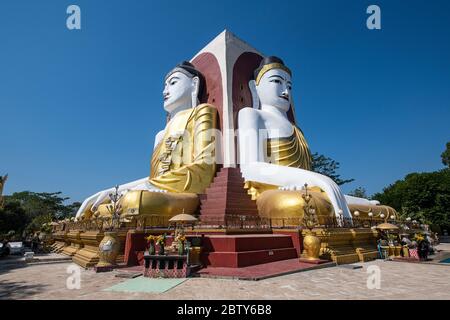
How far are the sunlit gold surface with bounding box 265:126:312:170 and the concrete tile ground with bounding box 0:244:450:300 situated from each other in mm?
8081

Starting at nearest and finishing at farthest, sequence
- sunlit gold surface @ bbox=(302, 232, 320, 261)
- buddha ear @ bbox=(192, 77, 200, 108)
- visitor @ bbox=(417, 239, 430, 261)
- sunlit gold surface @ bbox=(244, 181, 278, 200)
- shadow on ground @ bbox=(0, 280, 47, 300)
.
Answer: shadow on ground @ bbox=(0, 280, 47, 300) < sunlit gold surface @ bbox=(302, 232, 320, 261) < visitor @ bbox=(417, 239, 430, 261) < sunlit gold surface @ bbox=(244, 181, 278, 200) < buddha ear @ bbox=(192, 77, 200, 108)

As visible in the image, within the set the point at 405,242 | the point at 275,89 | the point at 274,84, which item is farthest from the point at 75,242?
the point at 405,242

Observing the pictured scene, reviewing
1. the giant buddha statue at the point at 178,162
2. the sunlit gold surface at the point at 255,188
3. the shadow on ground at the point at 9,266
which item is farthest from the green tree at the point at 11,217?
the sunlit gold surface at the point at 255,188

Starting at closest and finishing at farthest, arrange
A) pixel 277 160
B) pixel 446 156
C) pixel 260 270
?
pixel 260 270 → pixel 277 160 → pixel 446 156

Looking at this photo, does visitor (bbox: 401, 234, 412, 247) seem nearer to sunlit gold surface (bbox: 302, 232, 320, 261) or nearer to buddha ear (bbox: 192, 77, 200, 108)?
sunlit gold surface (bbox: 302, 232, 320, 261)

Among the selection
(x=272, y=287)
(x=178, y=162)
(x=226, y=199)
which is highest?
(x=178, y=162)

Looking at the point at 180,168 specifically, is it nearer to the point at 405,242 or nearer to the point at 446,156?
→ the point at 405,242

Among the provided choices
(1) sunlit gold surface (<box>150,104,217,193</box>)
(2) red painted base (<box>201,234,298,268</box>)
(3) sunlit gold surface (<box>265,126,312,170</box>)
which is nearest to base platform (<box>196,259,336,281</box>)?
(2) red painted base (<box>201,234,298,268</box>)

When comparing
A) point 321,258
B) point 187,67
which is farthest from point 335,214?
point 187,67

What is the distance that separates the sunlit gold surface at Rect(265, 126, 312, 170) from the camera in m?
16.1

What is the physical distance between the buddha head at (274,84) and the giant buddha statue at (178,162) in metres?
3.35

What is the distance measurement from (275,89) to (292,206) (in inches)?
334

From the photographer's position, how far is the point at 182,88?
18281mm

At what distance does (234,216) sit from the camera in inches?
477
